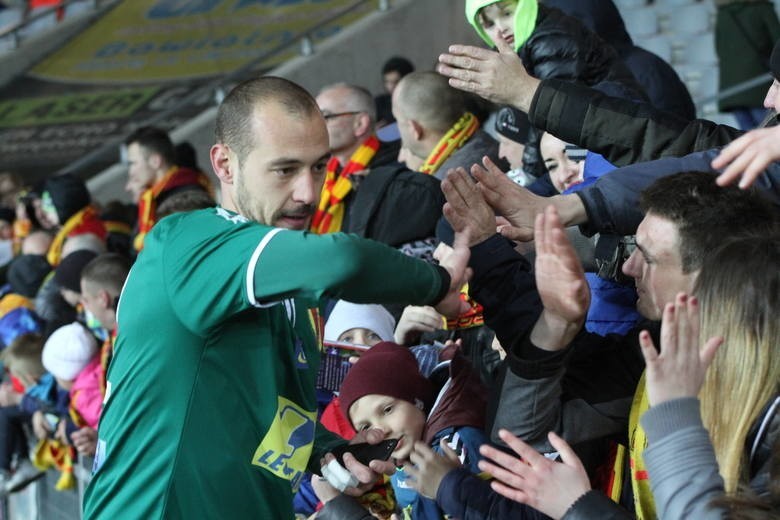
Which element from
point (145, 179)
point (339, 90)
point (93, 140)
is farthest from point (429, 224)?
point (93, 140)

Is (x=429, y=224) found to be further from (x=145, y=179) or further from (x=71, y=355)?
(x=145, y=179)

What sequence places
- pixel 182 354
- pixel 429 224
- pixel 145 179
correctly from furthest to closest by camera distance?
pixel 145 179 → pixel 429 224 → pixel 182 354

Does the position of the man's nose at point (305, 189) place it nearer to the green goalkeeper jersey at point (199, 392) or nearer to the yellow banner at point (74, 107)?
the green goalkeeper jersey at point (199, 392)

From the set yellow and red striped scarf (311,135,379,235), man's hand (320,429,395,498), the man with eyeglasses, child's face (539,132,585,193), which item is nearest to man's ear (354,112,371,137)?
the man with eyeglasses

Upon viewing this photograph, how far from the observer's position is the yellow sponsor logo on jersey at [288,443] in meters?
2.93

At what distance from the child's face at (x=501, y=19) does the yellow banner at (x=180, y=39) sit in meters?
8.10

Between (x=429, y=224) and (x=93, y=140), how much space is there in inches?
292

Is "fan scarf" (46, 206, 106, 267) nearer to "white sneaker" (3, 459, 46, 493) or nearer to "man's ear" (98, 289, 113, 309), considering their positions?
"white sneaker" (3, 459, 46, 493)

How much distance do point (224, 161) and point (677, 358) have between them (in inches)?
47.9

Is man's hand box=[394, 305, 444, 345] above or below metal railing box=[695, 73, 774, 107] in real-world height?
above

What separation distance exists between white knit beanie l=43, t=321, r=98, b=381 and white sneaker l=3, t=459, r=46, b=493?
79 cm

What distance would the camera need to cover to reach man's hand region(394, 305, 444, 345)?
14.5 feet

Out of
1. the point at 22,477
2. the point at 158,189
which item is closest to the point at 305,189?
the point at 22,477

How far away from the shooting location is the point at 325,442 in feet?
11.2
